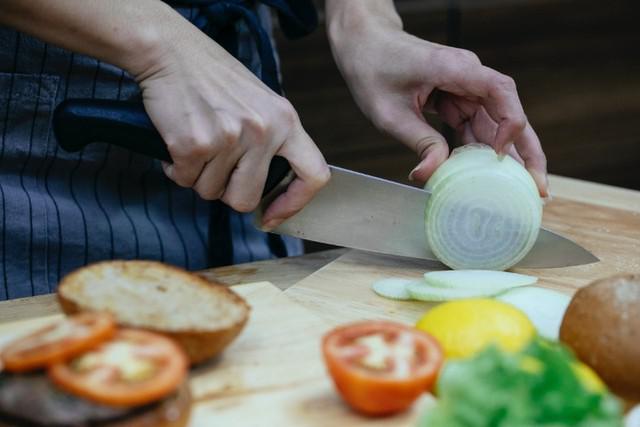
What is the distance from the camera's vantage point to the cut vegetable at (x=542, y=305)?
1238 mm

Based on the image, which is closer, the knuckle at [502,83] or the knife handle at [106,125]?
the knife handle at [106,125]

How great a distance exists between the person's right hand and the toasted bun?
0.26m

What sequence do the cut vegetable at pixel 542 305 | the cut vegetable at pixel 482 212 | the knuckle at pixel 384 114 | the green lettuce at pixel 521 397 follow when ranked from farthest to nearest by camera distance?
the knuckle at pixel 384 114 → the cut vegetable at pixel 482 212 → the cut vegetable at pixel 542 305 → the green lettuce at pixel 521 397

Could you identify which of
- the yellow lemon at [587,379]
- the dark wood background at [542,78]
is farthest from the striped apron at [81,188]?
the dark wood background at [542,78]

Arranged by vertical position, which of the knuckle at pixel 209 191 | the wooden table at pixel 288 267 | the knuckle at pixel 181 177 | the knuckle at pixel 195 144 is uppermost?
the knuckle at pixel 195 144

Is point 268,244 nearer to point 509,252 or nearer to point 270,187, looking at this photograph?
point 270,187

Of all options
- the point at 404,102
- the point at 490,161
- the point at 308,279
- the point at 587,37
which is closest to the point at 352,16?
the point at 404,102

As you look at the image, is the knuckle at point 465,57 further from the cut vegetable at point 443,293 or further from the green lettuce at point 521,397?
the green lettuce at point 521,397

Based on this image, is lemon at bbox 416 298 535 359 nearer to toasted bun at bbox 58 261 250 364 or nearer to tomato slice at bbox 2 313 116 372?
toasted bun at bbox 58 261 250 364

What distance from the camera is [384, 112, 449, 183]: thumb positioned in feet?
5.11

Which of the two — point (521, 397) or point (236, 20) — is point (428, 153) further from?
point (521, 397)

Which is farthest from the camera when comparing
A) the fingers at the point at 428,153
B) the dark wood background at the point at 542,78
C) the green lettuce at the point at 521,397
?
the dark wood background at the point at 542,78

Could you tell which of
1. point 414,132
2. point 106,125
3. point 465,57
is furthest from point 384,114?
point 106,125

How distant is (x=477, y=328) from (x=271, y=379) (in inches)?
8.4
